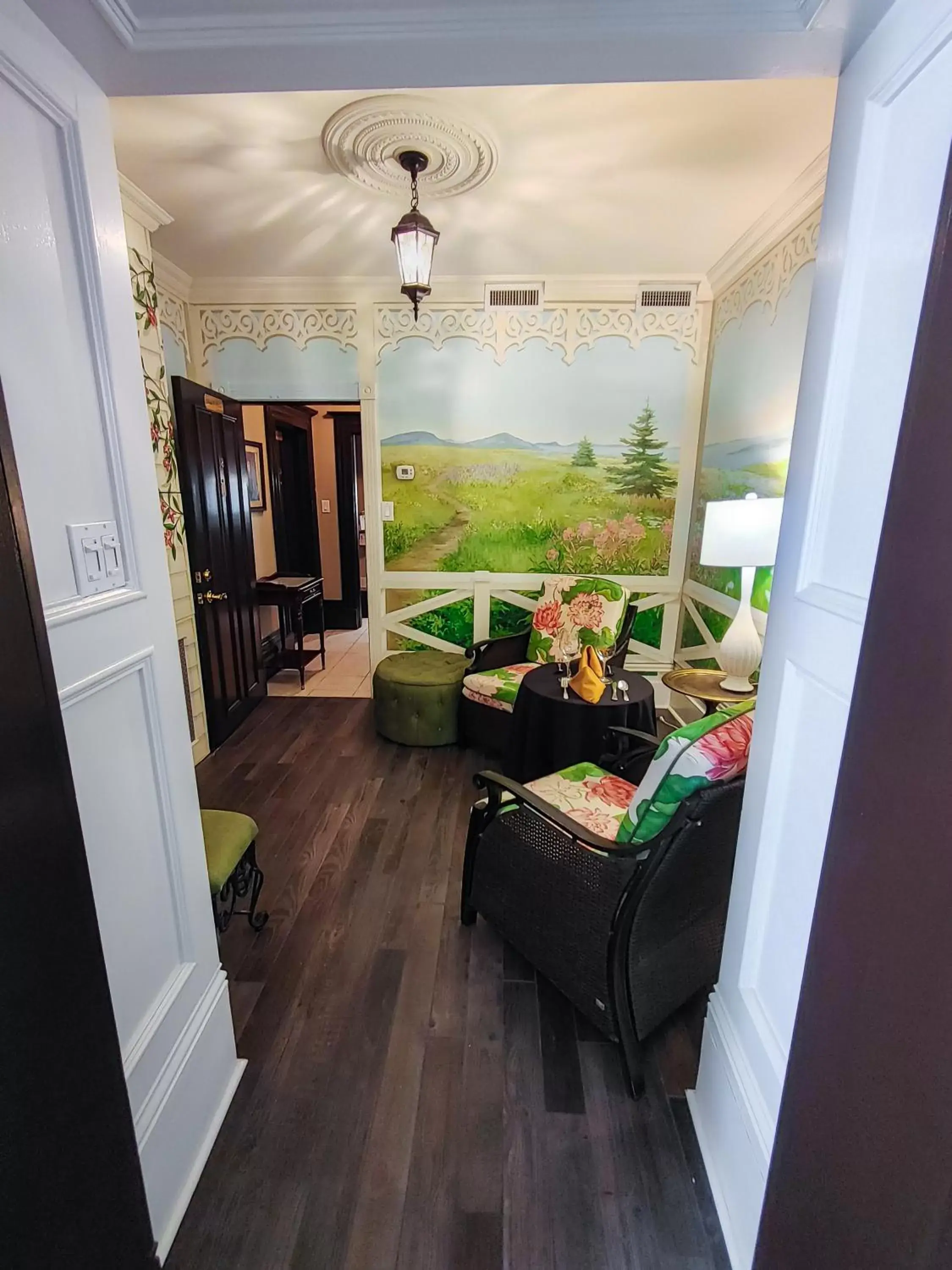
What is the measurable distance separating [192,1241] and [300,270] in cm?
413

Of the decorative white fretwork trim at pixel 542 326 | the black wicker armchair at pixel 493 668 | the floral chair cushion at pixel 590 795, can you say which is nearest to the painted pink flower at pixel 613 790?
the floral chair cushion at pixel 590 795

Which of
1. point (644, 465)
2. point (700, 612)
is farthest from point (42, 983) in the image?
point (644, 465)

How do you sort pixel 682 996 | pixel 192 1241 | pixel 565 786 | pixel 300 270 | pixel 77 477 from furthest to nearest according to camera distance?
pixel 300 270, pixel 565 786, pixel 682 996, pixel 192 1241, pixel 77 477

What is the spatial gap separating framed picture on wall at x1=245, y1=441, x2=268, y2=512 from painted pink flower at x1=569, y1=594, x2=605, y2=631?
3.15m

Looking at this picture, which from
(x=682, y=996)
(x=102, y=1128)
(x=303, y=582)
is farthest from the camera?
(x=303, y=582)

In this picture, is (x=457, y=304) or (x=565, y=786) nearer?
(x=565, y=786)

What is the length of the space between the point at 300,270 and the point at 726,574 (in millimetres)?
3106

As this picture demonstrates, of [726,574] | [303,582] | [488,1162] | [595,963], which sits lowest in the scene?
[488,1162]

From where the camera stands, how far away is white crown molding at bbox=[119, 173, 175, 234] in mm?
2311

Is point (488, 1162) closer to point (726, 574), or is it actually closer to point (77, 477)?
point (77, 477)

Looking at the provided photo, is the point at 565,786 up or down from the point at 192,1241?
up

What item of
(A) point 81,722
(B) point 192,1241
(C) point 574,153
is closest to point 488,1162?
(B) point 192,1241

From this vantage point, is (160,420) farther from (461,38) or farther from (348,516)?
(348,516)

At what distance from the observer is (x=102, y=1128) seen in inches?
32.2
